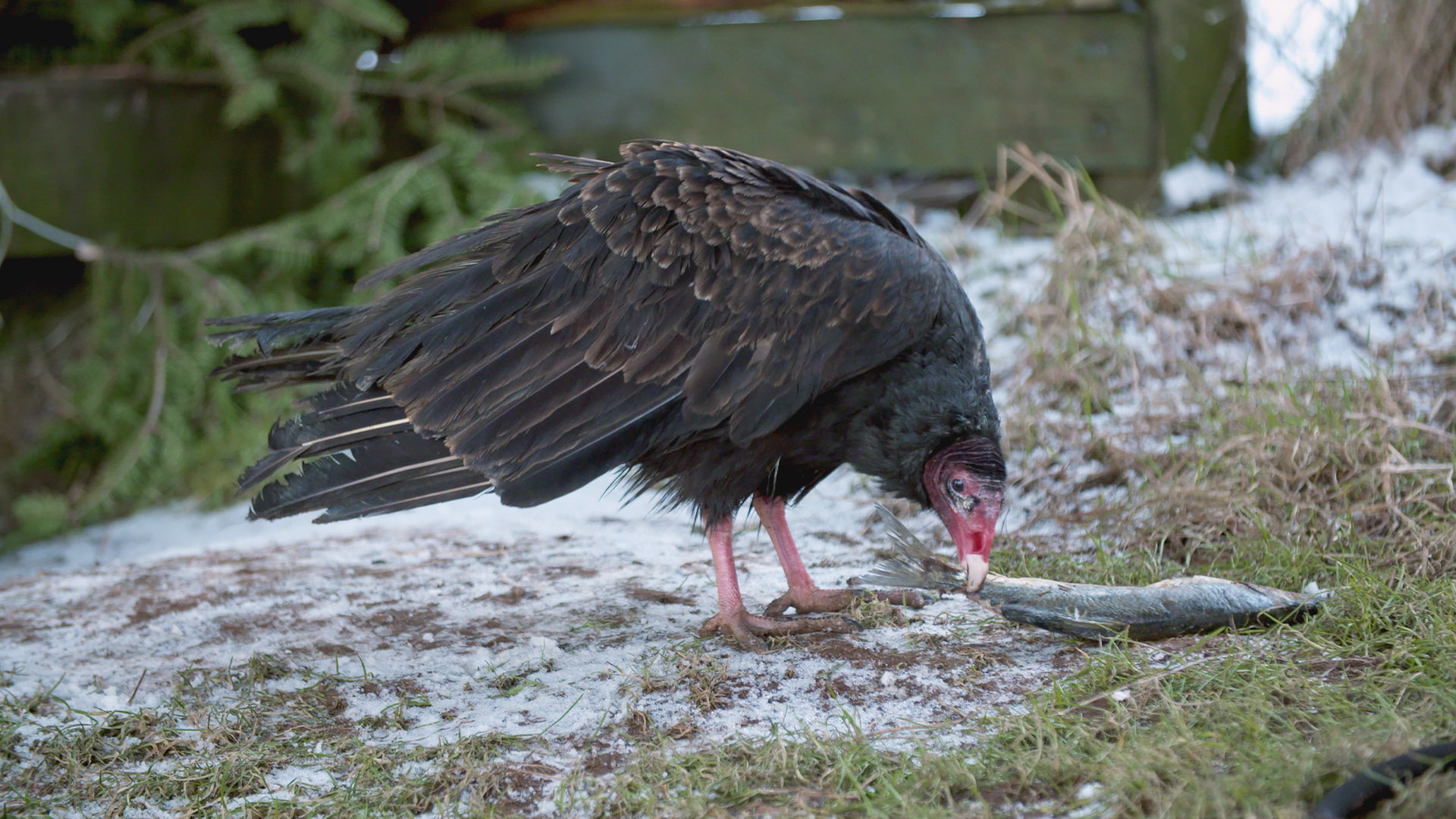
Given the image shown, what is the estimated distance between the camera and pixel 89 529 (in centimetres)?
507

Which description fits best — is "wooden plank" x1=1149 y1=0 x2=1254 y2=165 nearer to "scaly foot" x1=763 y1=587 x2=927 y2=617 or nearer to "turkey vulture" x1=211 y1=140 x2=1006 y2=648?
"turkey vulture" x1=211 y1=140 x2=1006 y2=648

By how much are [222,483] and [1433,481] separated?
4.47 meters

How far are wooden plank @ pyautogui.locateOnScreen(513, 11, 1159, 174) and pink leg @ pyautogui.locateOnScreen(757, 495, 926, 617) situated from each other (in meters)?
3.26

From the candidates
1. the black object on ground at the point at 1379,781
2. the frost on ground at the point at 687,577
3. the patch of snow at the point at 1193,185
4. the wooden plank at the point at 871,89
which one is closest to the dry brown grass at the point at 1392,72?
the frost on ground at the point at 687,577

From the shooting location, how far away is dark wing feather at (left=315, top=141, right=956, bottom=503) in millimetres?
2637

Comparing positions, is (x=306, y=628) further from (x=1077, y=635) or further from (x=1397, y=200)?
(x=1397, y=200)

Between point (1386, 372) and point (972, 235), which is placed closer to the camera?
point (1386, 372)

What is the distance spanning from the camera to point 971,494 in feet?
9.00

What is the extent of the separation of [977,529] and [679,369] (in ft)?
2.63

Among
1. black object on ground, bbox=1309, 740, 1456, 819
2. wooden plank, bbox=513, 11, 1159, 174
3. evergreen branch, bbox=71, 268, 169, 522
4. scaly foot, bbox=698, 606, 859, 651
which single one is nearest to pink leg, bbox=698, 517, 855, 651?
scaly foot, bbox=698, 606, 859, 651

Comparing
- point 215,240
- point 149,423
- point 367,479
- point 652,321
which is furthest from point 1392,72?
point 149,423

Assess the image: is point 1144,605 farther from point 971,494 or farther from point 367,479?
point 367,479

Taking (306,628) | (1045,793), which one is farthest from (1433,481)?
(306,628)

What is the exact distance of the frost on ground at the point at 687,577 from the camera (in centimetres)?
241
